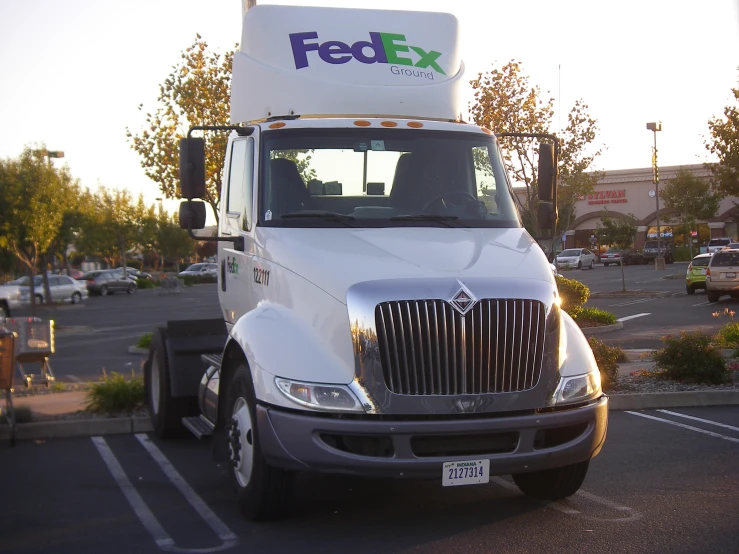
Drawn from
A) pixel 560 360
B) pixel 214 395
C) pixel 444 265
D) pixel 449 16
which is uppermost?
pixel 449 16

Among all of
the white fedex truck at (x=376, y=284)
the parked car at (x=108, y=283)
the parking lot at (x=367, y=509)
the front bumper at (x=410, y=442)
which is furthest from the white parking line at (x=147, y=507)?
the parked car at (x=108, y=283)

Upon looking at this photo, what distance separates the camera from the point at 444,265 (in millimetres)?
6070

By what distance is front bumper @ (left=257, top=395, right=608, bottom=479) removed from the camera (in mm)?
5629

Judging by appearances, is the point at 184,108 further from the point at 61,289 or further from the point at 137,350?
the point at 61,289

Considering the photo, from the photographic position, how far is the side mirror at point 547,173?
781cm

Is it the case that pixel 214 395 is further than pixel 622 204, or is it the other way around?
pixel 622 204

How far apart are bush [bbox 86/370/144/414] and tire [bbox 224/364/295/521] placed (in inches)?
156

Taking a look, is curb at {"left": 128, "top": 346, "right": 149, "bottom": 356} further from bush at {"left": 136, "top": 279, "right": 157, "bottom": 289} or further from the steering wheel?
bush at {"left": 136, "top": 279, "right": 157, "bottom": 289}

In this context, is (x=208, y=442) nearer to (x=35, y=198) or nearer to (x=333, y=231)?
(x=333, y=231)

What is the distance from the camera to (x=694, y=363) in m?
11.6

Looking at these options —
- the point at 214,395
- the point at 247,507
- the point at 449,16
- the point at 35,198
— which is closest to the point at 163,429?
the point at 214,395

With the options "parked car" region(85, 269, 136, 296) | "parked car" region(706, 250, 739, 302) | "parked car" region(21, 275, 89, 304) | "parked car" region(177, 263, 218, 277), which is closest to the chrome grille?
"parked car" region(706, 250, 739, 302)

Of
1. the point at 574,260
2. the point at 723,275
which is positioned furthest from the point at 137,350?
the point at 574,260

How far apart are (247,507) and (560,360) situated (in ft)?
7.65
